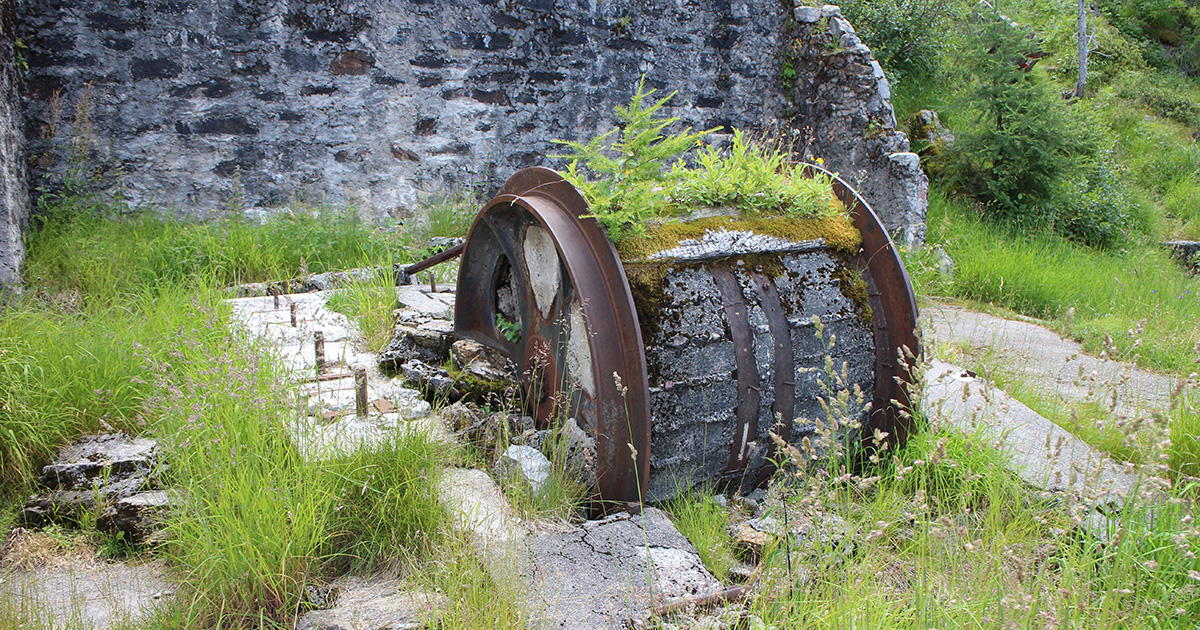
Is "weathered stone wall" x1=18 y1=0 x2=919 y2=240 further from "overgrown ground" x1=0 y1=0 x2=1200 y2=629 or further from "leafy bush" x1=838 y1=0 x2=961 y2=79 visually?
"leafy bush" x1=838 y1=0 x2=961 y2=79

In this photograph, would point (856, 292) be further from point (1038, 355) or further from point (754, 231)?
point (1038, 355)

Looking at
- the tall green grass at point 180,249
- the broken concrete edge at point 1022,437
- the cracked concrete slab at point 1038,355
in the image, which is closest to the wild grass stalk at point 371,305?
the tall green grass at point 180,249

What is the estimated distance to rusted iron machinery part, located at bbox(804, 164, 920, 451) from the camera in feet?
8.86

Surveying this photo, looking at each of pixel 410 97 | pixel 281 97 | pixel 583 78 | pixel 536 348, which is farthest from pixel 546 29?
pixel 536 348

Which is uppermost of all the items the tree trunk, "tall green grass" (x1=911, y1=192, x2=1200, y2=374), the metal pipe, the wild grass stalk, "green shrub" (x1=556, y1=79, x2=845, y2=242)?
the tree trunk

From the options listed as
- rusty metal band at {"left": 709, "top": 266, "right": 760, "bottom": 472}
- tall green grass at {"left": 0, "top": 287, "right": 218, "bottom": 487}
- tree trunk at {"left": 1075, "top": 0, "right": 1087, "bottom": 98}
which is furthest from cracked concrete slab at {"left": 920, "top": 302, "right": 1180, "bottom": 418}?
tree trunk at {"left": 1075, "top": 0, "right": 1087, "bottom": 98}

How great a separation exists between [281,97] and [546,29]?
222 cm

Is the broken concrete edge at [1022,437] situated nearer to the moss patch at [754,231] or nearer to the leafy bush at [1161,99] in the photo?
the moss patch at [754,231]

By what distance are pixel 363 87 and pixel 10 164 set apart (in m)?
2.37

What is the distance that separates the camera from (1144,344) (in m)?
4.61

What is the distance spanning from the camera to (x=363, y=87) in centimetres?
582

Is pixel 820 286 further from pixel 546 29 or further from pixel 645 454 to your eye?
pixel 546 29

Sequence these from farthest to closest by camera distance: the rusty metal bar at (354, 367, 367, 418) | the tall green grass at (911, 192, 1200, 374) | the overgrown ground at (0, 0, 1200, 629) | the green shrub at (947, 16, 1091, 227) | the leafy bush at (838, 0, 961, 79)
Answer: the leafy bush at (838, 0, 961, 79) < the green shrub at (947, 16, 1091, 227) < the tall green grass at (911, 192, 1200, 374) < the rusty metal bar at (354, 367, 367, 418) < the overgrown ground at (0, 0, 1200, 629)

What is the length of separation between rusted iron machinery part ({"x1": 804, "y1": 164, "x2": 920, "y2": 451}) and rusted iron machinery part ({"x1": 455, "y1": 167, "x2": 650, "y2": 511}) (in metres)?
1.05
